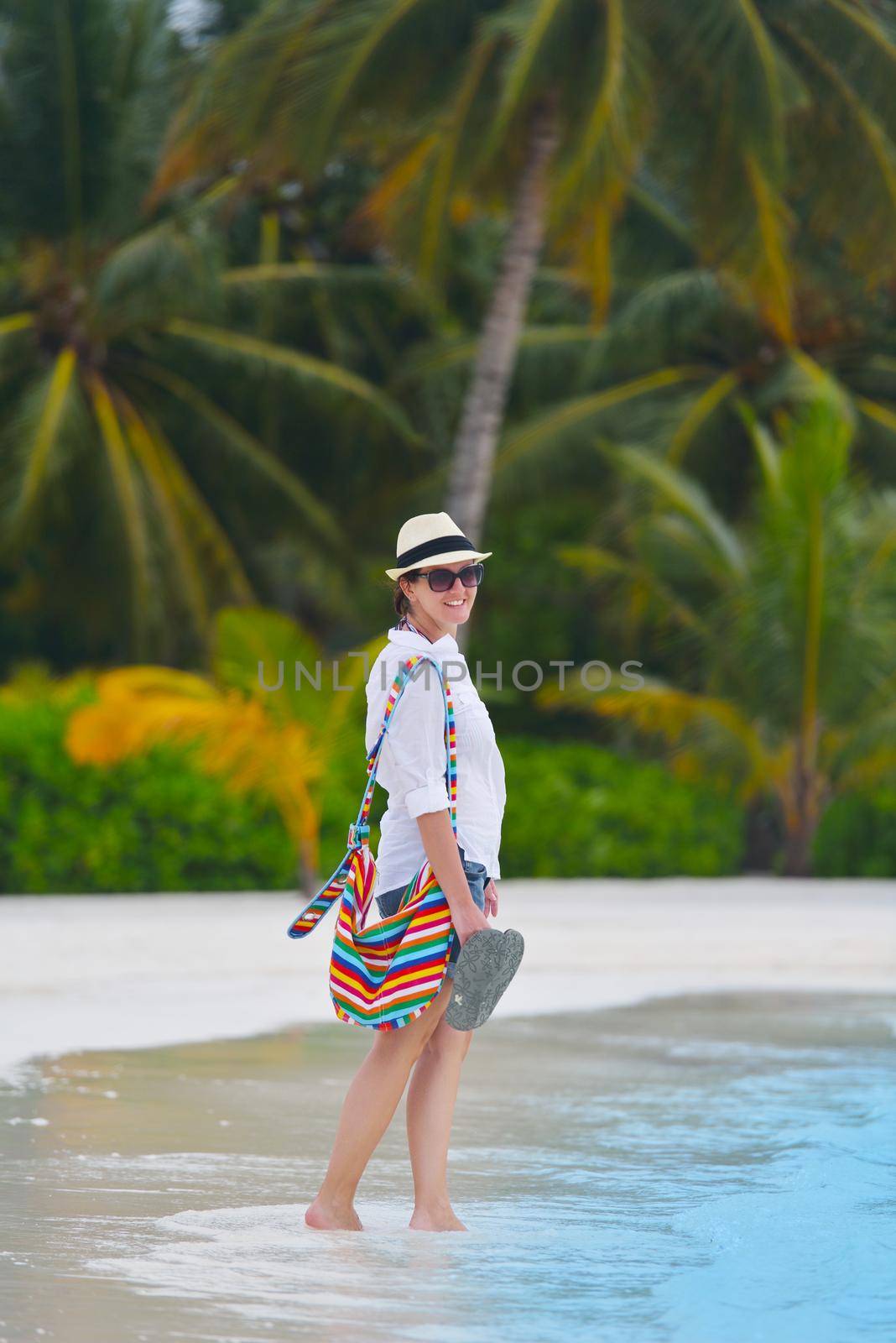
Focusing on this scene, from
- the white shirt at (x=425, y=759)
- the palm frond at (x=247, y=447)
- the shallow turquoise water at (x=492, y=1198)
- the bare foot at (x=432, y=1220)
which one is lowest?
the shallow turquoise water at (x=492, y=1198)

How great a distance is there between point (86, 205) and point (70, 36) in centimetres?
162

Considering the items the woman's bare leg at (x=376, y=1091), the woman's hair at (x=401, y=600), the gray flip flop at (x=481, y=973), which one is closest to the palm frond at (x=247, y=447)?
the woman's hair at (x=401, y=600)

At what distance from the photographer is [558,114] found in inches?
613

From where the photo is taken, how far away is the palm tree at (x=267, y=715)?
12648 mm

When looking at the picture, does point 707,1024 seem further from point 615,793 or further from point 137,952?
point 615,793

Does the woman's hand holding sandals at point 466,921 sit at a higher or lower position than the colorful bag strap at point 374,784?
lower

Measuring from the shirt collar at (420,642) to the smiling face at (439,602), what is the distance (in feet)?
0.14

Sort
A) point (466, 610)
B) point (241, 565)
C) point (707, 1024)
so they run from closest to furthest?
point (466, 610), point (707, 1024), point (241, 565)

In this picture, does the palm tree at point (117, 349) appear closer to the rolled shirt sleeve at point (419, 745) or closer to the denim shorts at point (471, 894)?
the denim shorts at point (471, 894)

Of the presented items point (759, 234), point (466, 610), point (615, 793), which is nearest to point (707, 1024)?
point (466, 610)

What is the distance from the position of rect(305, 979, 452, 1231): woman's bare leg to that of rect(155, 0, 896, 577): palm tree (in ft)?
35.4

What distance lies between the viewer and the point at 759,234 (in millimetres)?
15688

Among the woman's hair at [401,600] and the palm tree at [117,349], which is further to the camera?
the palm tree at [117,349]

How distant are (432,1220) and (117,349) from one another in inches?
657
